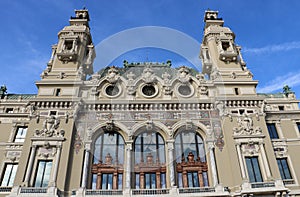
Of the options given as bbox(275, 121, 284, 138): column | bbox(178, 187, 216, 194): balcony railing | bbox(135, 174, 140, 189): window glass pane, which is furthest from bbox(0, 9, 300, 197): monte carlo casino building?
bbox(275, 121, 284, 138): column

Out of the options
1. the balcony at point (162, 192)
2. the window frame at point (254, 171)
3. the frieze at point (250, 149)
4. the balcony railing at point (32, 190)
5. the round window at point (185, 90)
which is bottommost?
the balcony at point (162, 192)

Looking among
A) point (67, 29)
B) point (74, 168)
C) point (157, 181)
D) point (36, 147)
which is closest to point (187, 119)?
point (157, 181)

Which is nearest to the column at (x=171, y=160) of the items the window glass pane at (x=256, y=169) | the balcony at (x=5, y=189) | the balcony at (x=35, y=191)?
the window glass pane at (x=256, y=169)

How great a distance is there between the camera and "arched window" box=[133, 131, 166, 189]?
86.6ft

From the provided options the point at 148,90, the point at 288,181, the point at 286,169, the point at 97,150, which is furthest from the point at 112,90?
the point at 288,181

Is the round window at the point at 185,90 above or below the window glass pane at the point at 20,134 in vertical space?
above

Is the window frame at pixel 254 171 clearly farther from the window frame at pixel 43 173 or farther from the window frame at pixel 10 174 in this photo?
the window frame at pixel 10 174

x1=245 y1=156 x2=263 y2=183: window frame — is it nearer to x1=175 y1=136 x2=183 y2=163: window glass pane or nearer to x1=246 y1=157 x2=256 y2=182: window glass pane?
x1=246 y1=157 x2=256 y2=182: window glass pane

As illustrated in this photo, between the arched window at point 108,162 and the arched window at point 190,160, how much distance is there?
5.69m

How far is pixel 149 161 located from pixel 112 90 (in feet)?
32.1

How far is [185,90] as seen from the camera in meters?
32.7

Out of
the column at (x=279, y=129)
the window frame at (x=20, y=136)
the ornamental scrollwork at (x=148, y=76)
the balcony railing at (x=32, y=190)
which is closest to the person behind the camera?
the balcony railing at (x=32, y=190)

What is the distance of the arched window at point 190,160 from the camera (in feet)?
87.2

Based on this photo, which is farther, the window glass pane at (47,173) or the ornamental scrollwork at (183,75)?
the ornamental scrollwork at (183,75)
